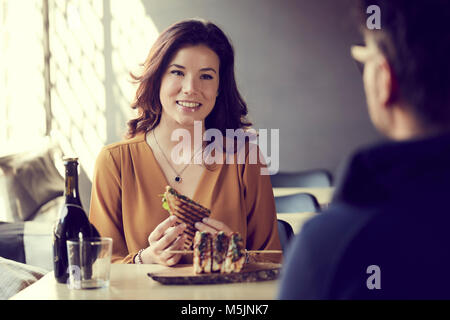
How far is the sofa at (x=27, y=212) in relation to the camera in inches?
89.7

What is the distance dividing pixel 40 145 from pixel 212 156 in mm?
2204

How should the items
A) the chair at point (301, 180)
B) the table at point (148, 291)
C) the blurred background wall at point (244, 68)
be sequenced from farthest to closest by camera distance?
1. the blurred background wall at point (244, 68)
2. the chair at point (301, 180)
3. the table at point (148, 291)

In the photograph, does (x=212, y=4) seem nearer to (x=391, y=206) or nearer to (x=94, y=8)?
(x=94, y=8)

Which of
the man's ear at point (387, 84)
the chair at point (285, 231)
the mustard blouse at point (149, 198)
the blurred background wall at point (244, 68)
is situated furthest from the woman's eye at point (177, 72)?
the blurred background wall at point (244, 68)

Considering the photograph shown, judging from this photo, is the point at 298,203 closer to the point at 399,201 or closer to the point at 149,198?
the point at 149,198

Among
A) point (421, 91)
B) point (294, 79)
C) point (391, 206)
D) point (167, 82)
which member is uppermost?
point (294, 79)

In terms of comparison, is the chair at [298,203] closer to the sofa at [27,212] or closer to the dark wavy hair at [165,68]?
the dark wavy hair at [165,68]

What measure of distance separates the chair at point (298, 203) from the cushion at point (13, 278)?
57.0 inches

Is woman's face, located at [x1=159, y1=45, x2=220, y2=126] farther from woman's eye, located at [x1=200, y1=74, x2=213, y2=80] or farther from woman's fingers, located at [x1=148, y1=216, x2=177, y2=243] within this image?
woman's fingers, located at [x1=148, y1=216, x2=177, y2=243]

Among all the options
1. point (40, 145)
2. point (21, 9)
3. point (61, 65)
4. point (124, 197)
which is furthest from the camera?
point (61, 65)

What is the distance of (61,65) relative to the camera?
213 inches

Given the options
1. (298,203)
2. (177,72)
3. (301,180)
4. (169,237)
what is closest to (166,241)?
(169,237)

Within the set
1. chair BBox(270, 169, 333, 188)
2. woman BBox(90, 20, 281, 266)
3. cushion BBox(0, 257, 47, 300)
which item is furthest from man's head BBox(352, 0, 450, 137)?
chair BBox(270, 169, 333, 188)

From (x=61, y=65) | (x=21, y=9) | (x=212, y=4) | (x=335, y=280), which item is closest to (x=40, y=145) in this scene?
(x=21, y=9)
